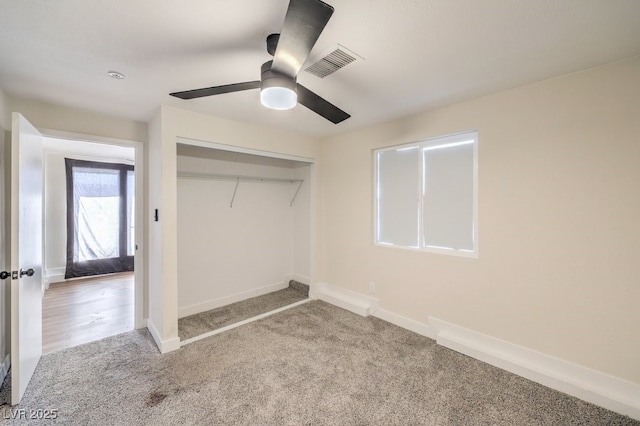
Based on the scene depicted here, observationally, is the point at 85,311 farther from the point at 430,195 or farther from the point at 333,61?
the point at 430,195

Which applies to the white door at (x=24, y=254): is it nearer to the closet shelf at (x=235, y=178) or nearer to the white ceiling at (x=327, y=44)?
the white ceiling at (x=327, y=44)

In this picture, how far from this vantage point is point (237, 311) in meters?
3.48

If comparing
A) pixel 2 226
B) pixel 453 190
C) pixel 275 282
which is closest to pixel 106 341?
pixel 2 226

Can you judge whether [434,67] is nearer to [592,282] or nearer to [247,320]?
[592,282]

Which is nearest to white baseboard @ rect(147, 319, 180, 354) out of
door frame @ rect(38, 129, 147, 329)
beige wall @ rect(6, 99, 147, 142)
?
door frame @ rect(38, 129, 147, 329)

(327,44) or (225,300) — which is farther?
(225,300)

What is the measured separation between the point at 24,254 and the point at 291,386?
224 cm

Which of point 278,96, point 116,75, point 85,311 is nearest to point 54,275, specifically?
point 85,311

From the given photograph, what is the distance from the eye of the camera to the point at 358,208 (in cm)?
354

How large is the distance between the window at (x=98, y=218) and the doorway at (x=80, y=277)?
5cm

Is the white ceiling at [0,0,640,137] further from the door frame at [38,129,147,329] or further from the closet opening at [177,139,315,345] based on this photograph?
the closet opening at [177,139,315,345]

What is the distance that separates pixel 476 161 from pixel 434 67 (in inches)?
42.4

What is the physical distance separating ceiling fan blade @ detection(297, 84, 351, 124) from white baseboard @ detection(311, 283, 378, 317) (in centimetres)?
240

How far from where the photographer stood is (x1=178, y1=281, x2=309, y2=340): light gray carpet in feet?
9.88
